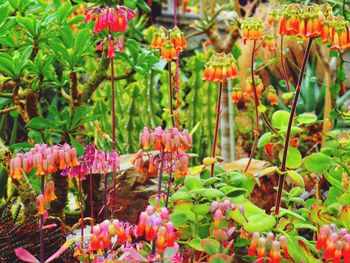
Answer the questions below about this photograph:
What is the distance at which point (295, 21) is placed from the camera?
1595 millimetres

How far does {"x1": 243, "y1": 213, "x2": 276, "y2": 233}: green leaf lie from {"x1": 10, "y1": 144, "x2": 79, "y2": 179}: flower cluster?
1.56ft

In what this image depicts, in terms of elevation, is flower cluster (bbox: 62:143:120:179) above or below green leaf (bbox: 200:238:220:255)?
above

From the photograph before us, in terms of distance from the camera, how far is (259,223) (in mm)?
1567

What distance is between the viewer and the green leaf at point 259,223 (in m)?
1.55

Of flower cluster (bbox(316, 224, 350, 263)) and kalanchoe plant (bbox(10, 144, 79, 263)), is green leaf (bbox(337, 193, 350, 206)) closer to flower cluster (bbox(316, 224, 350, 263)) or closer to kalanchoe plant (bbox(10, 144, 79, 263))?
flower cluster (bbox(316, 224, 350, 263))

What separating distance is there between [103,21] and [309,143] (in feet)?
10.9

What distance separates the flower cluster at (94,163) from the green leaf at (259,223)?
42 centimetres

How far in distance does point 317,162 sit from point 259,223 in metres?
0.44

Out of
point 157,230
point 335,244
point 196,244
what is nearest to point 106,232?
point 157,230

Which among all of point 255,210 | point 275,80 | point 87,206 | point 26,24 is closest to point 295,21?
point 255,210

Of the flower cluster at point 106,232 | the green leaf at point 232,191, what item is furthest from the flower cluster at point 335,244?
the flower cluster at point 106,232

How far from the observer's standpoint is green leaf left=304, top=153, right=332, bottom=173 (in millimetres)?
1905

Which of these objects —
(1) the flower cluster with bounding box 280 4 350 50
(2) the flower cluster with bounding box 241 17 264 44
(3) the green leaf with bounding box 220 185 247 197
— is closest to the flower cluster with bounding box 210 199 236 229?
(3) the green leaf with bounding box 220 185 247 197

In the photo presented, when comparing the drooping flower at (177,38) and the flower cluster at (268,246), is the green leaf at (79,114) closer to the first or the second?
the drooping flower at (177,38)
